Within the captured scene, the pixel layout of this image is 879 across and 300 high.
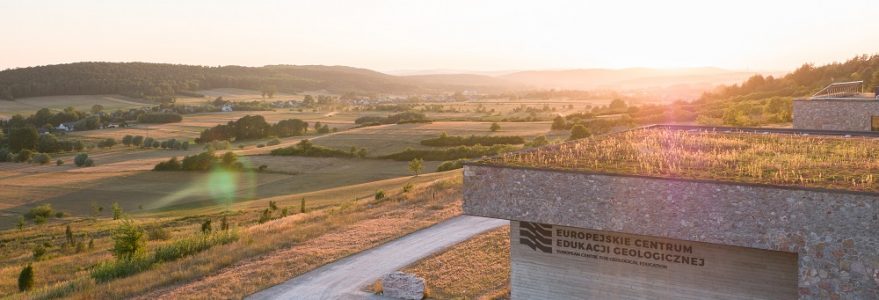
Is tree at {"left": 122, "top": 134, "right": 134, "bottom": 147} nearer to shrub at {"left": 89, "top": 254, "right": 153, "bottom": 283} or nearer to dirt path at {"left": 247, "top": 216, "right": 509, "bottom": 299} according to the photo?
shrub at {"left": 89, "top": 254, "right": 153, "bottom": 283}

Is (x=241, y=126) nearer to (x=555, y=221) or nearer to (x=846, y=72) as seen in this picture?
(x=846, y=72)

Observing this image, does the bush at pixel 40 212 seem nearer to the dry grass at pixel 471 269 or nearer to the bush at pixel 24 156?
the bush at pixel 24 156

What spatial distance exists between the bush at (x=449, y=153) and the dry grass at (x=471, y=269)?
50.3m

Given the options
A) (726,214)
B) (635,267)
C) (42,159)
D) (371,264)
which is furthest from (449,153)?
(726,214)

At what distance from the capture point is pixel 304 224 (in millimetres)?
34906

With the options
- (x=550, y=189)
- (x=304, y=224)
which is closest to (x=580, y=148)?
(x=550, y=189)

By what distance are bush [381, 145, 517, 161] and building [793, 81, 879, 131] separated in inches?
1903

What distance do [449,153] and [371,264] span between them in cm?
5523

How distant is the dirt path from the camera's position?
2206 cm

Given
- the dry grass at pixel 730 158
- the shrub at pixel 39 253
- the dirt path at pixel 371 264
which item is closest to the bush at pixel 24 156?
the shrub at pixel 39 253

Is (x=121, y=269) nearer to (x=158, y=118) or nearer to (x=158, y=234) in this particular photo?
(x=158, y=234)

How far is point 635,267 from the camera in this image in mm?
16359

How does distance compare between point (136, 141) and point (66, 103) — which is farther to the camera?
point (66, 103)

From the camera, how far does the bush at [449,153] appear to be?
78.8 meters
